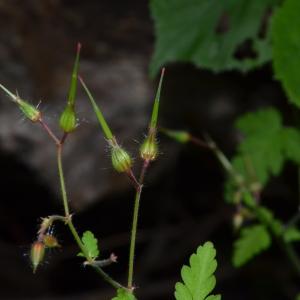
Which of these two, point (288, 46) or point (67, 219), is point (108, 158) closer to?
point (288, 46)

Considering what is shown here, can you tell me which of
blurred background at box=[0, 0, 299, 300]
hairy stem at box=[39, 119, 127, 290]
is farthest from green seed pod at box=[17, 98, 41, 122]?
blurred background at box=[0, 0, 299, 300]

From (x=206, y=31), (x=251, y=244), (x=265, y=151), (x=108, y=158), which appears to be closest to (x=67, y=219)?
(x=251, y=244)

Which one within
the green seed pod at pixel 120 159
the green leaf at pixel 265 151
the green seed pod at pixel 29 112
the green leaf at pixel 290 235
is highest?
the green leaf at pixel 265 151

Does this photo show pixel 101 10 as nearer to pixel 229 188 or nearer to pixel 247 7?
pixel 247 7

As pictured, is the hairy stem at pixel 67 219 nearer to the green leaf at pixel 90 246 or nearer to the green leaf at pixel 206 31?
the green leaf at pixel 90 246

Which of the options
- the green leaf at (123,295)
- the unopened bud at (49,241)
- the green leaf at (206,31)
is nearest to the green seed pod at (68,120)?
the unopened bud at (49,241)

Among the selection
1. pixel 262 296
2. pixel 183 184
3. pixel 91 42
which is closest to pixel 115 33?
pixel 91 42
